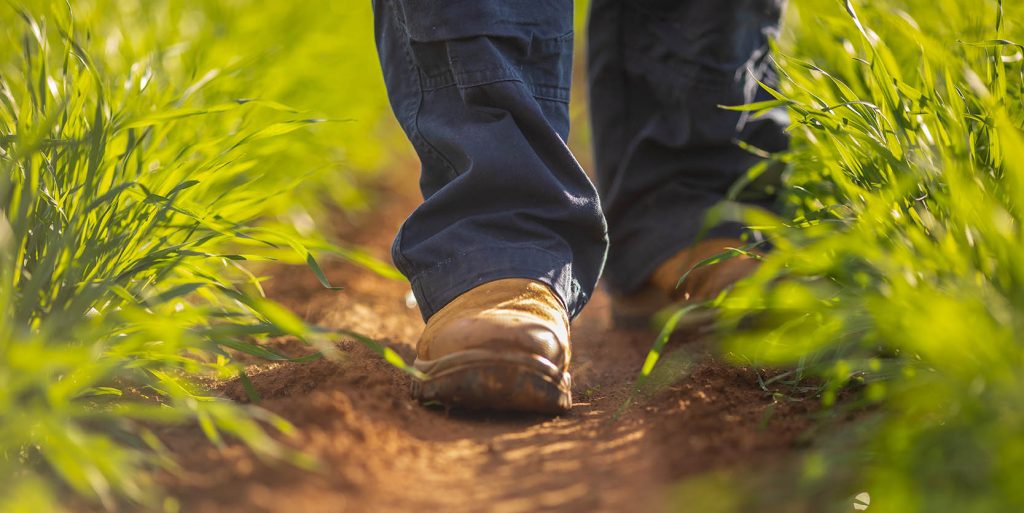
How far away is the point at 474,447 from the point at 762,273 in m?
0.43

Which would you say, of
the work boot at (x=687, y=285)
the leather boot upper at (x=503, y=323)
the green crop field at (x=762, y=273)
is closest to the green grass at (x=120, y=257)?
the green crop field at (x=762, y=273)

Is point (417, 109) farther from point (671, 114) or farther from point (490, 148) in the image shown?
point (671, 114)

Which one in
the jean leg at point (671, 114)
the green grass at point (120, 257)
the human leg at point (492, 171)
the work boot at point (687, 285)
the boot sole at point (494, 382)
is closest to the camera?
the green grass at point (120, 257)

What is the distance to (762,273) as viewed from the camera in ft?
3.39

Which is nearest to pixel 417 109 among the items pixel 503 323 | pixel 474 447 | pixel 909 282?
pixel 503 323

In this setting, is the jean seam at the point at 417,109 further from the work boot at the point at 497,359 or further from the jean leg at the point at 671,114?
the jean leg at the point at 671,114

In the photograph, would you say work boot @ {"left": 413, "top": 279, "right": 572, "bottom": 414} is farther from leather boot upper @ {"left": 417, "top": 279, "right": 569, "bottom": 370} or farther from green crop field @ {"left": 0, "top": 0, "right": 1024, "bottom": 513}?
green crop field @ {"left": 0, "top": 0, "right": 1024, "bottom": 513}

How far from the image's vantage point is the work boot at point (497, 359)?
1.27 m

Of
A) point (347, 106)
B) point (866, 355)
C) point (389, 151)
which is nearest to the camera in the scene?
point (866, 355)

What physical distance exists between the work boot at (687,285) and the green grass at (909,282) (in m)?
0.11

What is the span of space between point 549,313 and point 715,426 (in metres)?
0.33

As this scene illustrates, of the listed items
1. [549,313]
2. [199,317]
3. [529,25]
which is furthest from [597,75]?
[199,317]

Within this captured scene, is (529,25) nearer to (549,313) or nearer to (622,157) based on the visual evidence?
(549,313)

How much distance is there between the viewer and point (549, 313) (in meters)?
1.38
